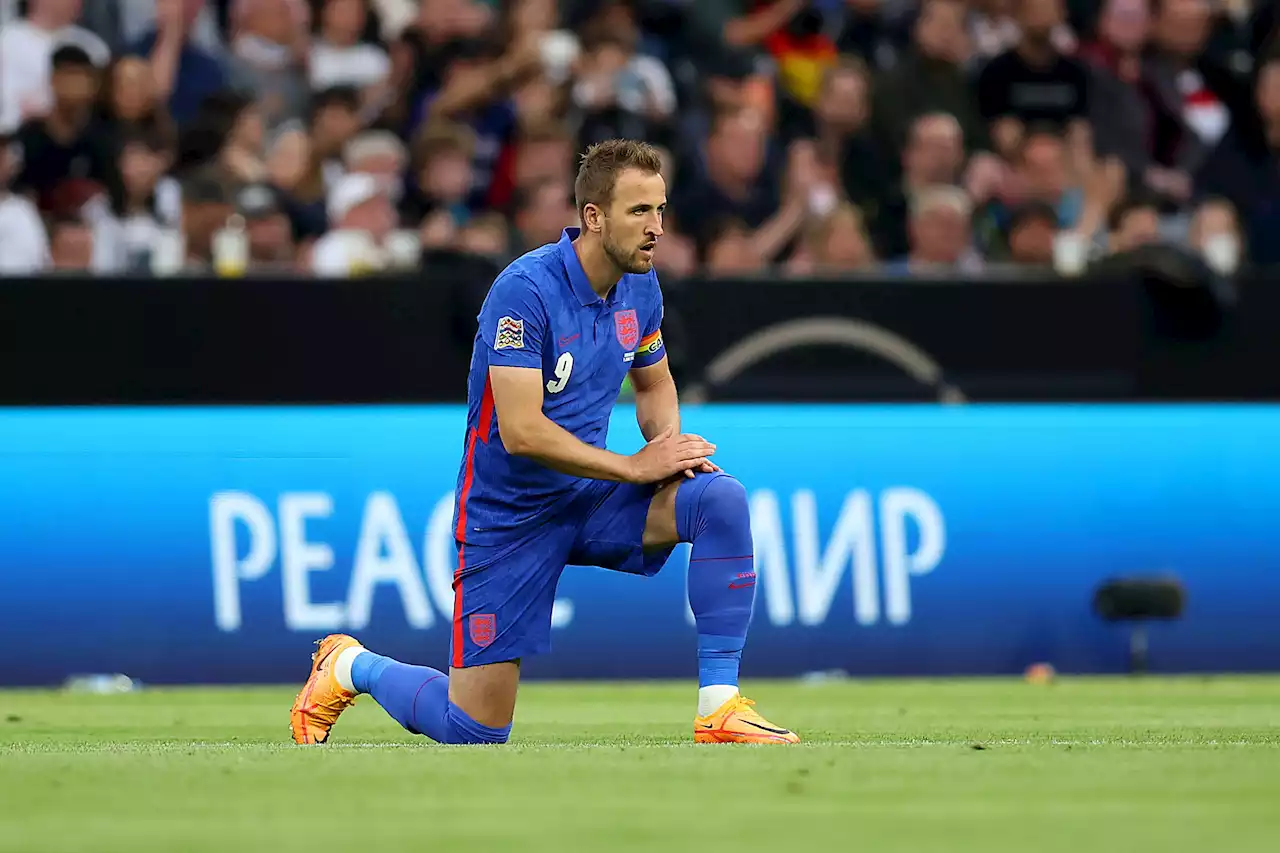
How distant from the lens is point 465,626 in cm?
795

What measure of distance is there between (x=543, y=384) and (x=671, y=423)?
22.9 inches

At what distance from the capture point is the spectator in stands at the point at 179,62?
582 inches

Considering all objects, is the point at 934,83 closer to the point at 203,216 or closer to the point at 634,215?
the point at 203,216

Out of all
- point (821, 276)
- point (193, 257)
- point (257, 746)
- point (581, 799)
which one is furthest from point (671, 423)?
point (193, 257)

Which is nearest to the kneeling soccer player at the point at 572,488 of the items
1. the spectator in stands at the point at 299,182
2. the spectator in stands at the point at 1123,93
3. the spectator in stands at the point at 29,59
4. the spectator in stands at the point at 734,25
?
the spectator in stands at the point at 299,182

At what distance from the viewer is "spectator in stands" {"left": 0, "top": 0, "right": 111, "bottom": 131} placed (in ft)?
47.3

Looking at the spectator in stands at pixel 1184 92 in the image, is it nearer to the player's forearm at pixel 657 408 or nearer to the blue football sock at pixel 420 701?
the player's forearm at pixel 657 408

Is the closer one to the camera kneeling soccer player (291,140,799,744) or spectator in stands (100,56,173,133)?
kneeling soccer player (291,140,799,744)

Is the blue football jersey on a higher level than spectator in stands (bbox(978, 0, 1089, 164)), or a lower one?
lower

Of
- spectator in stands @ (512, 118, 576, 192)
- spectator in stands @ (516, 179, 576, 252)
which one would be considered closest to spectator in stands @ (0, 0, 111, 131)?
spectator in stands @ (512, 118, 576, 192)

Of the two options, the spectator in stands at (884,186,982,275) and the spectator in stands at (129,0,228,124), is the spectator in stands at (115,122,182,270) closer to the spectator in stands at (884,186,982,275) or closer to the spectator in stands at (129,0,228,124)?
the spectator in stands at (129,0,228,124)

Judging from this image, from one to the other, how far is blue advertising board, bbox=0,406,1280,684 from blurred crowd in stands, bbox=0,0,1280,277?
4.41 feet

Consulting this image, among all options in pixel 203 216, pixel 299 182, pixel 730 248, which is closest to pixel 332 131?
pixel 299 182

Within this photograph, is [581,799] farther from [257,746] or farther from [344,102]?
[344,102]
